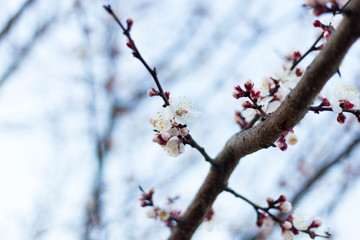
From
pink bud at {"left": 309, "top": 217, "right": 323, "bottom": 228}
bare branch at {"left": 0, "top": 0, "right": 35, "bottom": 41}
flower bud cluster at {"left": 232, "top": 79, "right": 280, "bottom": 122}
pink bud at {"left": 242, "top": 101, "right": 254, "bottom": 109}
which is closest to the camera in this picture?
flower bud cluster at {"left": 232, "top": 79, "right": 280, "bottom": 122}

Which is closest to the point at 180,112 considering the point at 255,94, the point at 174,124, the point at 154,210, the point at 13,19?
the point at 174,124

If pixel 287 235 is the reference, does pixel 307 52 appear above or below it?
above

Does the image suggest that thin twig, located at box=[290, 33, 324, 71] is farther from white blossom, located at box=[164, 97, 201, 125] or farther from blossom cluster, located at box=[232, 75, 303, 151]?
white blossom, located at box=[164, 97, 201, 125]

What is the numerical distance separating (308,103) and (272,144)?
0.73 feet

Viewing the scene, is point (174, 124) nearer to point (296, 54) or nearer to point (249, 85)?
point (249, 85)

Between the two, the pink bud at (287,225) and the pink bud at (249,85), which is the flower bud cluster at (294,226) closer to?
the pink bud at (287,225)

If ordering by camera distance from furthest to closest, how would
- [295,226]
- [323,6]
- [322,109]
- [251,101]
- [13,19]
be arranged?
[13,19]
[295,226]
[251,101]
[322,109]
[323,6]

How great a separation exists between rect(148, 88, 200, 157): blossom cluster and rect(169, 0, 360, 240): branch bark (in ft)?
0.71

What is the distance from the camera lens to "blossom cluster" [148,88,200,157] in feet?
4.17

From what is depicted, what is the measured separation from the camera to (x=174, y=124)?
4.16 ft

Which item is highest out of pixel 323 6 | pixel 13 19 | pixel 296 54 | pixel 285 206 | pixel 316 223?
pixel 13 19

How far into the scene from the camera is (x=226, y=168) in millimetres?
1426

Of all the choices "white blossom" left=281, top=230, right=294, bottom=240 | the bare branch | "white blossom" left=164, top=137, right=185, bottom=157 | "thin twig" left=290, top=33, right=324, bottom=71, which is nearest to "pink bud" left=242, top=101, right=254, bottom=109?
"thin twig" left=290, top=33, right=324, bottom=71

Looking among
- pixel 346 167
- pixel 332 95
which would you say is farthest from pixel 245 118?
pixel 346 167
